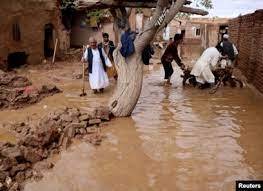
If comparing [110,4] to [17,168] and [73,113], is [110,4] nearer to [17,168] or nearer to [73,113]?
[73,113]

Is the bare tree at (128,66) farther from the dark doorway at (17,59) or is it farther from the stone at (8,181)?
the dark doorway at (17,59)

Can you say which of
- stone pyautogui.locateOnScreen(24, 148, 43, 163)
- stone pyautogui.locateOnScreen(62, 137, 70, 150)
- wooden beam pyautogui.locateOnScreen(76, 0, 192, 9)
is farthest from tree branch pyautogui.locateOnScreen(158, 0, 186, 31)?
stone pyautogui.locateOnScreen(24, 148, 43, 163)

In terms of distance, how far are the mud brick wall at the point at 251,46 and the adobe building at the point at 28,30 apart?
8.34 meters

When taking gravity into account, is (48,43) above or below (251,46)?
above

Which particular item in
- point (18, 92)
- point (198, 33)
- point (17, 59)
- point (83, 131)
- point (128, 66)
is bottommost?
point (83, 131)

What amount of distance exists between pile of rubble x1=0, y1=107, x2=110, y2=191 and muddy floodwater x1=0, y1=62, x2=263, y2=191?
19 cm

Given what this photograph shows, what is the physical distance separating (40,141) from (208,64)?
20.1ft

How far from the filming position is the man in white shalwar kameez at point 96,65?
10.0 metres

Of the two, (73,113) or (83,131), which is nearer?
(83,131)

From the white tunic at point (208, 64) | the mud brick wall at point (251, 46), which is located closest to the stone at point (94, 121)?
the white tunic at point (208, 64)

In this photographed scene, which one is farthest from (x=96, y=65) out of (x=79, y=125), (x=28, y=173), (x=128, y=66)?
(x=28, y=173)

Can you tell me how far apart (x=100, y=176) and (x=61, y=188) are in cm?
56

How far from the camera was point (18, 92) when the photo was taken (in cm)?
943

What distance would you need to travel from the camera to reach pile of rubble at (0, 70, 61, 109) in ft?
29.5
